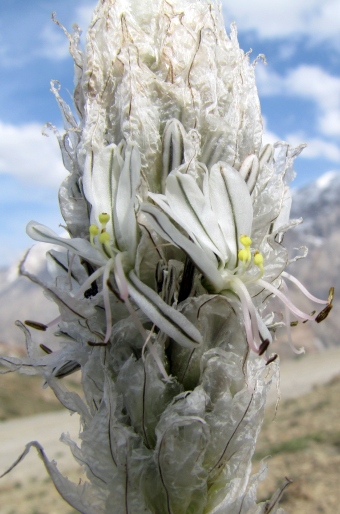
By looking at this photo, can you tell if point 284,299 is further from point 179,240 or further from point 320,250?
point 320,250

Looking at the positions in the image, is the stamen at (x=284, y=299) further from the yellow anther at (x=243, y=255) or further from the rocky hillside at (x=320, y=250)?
the rocky hillside at (x=320, y=250)

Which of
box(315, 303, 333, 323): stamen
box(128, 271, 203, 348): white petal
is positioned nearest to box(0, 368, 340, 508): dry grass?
box(315, 303, 333, 323): stamen

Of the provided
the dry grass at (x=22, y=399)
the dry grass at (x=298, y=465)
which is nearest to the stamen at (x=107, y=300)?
the dry grass at (x=298, y=465)

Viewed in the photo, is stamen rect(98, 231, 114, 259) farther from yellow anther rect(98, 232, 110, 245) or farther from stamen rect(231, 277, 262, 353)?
stamen rect(231, 277, 262, 353)

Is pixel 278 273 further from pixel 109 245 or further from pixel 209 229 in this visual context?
pixel 109 245

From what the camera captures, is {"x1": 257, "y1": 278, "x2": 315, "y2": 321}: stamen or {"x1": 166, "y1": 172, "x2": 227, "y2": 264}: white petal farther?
{"x1": 257, "y1": 278, "x2": 315, "y2": 321}: stamen

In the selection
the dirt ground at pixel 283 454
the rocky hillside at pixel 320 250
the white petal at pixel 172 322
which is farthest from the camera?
the rocky hillside at pixel 320 250

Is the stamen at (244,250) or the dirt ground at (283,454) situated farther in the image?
the dirt ground at (283,454)

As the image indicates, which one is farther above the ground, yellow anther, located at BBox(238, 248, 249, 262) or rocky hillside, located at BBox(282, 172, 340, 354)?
rocky hillside, located at BBox(282, 172, 340, 354)
